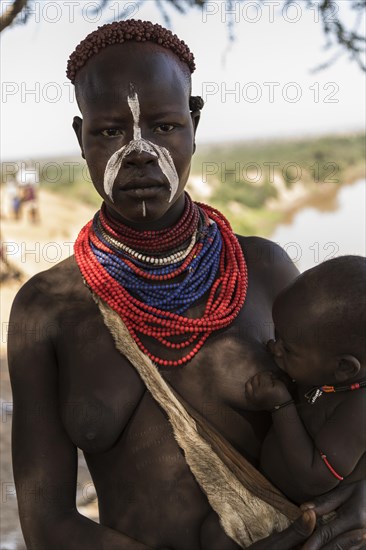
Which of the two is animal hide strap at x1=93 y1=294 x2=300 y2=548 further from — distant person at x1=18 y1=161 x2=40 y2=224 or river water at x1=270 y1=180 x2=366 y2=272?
distant person at x1=18 y1=161 x2=40 y2=224

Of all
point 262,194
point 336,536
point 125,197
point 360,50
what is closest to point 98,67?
point 125,197

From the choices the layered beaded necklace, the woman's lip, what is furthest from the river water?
the woman's lip

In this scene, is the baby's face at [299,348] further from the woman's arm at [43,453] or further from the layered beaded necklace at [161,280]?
the woman's arm at [43,453]

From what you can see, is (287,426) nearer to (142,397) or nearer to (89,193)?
(142,397)

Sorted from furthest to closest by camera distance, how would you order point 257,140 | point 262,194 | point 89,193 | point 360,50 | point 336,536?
point 257,140, point 262,194, point 89,193, point 360,50, point 336,536

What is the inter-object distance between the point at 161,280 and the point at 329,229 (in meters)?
25.7

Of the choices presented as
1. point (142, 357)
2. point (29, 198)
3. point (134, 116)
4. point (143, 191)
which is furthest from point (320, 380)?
point (29, 198)

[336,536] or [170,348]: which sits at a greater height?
[170,348]

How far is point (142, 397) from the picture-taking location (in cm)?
213

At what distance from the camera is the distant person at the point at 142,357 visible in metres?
2.01

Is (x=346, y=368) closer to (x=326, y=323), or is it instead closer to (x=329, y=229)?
(x=326, y=323)

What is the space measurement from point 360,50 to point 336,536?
14.4 feet

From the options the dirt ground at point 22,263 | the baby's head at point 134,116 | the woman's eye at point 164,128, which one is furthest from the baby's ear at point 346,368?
the dirt ground at point 22,263

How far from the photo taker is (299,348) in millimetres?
2012
